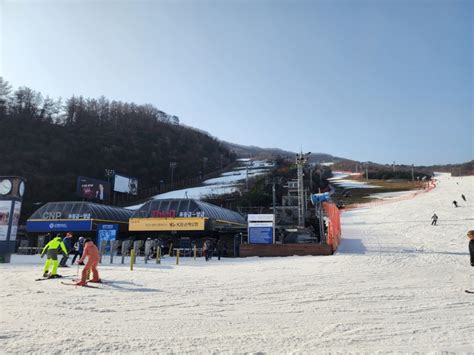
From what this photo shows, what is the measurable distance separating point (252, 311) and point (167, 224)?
68.9ft

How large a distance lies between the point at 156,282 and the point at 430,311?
260 inches

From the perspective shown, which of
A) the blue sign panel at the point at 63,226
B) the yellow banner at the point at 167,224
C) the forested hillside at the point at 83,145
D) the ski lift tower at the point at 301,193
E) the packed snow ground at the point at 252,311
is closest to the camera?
the packed snow ground at the point at 252,311

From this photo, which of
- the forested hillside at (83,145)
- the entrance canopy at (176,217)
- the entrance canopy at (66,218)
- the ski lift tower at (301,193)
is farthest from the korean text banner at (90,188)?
the ski lift tower at (301,193)

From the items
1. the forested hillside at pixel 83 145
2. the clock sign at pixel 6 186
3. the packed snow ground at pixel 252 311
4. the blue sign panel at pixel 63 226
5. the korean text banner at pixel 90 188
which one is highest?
the forested hillside at pixel 83 145

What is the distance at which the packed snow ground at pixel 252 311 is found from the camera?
5.40 meters

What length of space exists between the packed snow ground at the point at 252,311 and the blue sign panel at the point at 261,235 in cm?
750

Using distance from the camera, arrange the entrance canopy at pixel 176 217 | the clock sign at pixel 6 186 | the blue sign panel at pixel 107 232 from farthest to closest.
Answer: the entrance canopy at pixel 176 217
the blue sign panel at pixel 107 232
the clock sign at pixel 6 186

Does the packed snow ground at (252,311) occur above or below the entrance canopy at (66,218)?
below

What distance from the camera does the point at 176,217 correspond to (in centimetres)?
2778

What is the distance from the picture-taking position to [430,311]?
7.27 metres

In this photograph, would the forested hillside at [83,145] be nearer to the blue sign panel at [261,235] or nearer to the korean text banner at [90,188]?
the korean text banner at [90,188]

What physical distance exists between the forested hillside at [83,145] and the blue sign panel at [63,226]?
29.9m

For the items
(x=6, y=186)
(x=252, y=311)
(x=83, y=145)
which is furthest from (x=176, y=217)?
(x=83, y=145)

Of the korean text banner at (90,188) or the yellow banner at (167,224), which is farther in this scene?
the korean text banner at (90,188)
